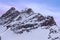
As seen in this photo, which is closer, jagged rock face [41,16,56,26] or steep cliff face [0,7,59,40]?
steep cliff face [0,7,59,40]

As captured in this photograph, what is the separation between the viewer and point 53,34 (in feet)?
262

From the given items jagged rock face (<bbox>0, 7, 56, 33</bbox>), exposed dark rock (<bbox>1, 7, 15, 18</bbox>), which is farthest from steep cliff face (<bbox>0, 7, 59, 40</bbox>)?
exposed dark rock (<bbox>1, 7, 15, 18</bbox>)

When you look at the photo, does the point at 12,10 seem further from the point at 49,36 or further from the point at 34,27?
the point at 49,36

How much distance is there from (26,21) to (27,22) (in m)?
0.84

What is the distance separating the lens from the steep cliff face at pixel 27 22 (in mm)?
85812

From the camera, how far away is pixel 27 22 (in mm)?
88812

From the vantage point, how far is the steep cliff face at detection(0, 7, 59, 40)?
3378 inches

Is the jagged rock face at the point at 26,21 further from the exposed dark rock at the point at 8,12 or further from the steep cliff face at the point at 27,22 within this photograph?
the exposed dark rock at the point at 8,12

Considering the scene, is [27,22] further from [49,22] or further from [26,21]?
[49,22]

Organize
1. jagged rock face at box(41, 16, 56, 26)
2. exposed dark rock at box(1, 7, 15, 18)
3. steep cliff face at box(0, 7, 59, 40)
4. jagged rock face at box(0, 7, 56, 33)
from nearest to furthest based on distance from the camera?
steep cliff face at box(0, 7, 59, 40)
jagged rock face at box(0, 7, 56, 33)
jagged rock face at box(41, 16, 56, 26)
exposed dark rock at box(1, 7, 15, 18)

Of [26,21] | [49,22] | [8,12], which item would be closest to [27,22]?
[26,21]

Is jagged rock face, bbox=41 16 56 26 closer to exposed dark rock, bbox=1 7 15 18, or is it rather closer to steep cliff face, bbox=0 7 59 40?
steep cliff face, bbox=0 7 59 40

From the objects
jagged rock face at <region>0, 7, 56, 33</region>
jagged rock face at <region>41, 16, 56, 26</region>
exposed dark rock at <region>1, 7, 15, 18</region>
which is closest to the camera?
jagged rock face at <region>0, 7, 56, 33</region>

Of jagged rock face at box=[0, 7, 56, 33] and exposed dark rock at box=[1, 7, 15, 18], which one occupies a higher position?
exposed dark rock at box=[1, 7, 15, 18]
